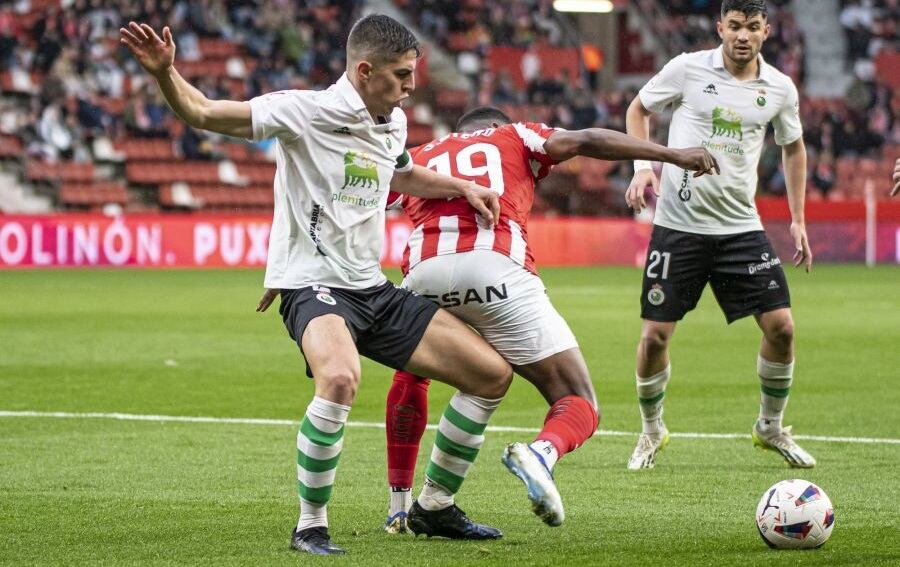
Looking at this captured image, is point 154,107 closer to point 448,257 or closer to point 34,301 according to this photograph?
point 34,301

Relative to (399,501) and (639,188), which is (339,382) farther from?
(639,188)

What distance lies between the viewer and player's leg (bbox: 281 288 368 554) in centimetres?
562

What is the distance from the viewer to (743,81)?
8453mm

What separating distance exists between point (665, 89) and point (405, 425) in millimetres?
2905

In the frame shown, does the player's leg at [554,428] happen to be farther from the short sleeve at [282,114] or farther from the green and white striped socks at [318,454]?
the short sleeve at [282,114]

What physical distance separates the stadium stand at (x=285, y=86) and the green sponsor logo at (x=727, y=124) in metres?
22.0

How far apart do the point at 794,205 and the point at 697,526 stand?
118 inches

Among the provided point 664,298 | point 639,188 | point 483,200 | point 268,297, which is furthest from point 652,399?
point 268,297

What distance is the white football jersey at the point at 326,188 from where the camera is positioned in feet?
19.2

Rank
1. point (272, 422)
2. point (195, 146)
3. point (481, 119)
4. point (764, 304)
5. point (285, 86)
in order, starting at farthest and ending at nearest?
1. point (285, 86)
2. point (195, 146)
3. point (272, 422)
4. point (764, 304)
5. point (481, 119)

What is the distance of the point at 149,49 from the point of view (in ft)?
17.7

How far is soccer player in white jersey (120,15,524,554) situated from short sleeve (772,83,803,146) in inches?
123

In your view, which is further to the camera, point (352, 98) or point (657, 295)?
point (657, 295)

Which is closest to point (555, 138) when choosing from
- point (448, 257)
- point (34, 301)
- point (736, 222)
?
point (448, 257)
